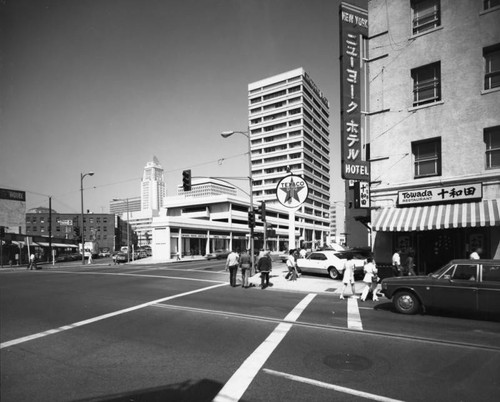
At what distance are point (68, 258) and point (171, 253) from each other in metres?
19.5

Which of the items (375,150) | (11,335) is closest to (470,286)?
(375,150)

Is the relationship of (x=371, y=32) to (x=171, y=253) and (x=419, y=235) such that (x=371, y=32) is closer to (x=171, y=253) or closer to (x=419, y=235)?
(x=419, y=235)

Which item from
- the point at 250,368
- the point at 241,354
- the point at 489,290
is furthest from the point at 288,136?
the point at 250,368

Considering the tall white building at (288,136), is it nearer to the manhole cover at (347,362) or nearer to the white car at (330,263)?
the white car at (330,263)

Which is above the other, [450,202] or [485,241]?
[450,202]

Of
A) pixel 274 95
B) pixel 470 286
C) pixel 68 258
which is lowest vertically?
pixel 68 258

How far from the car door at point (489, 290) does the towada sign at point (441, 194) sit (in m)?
6.64

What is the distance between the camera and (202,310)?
9961 mm

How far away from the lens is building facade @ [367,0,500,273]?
14055 millimetres

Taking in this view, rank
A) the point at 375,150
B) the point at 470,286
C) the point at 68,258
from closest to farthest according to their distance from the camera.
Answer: the point at 470,286 < the point at 375,150 < the point at 68,258

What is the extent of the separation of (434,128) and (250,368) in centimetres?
1475

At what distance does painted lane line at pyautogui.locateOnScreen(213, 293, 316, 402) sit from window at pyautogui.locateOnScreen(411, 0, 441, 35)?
53.0ft

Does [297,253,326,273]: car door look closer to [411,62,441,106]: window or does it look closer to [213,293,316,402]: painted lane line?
[411,62,441,106]: window

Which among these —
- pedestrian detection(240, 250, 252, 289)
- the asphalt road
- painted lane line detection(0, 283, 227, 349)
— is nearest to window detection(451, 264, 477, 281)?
the asphalt road
